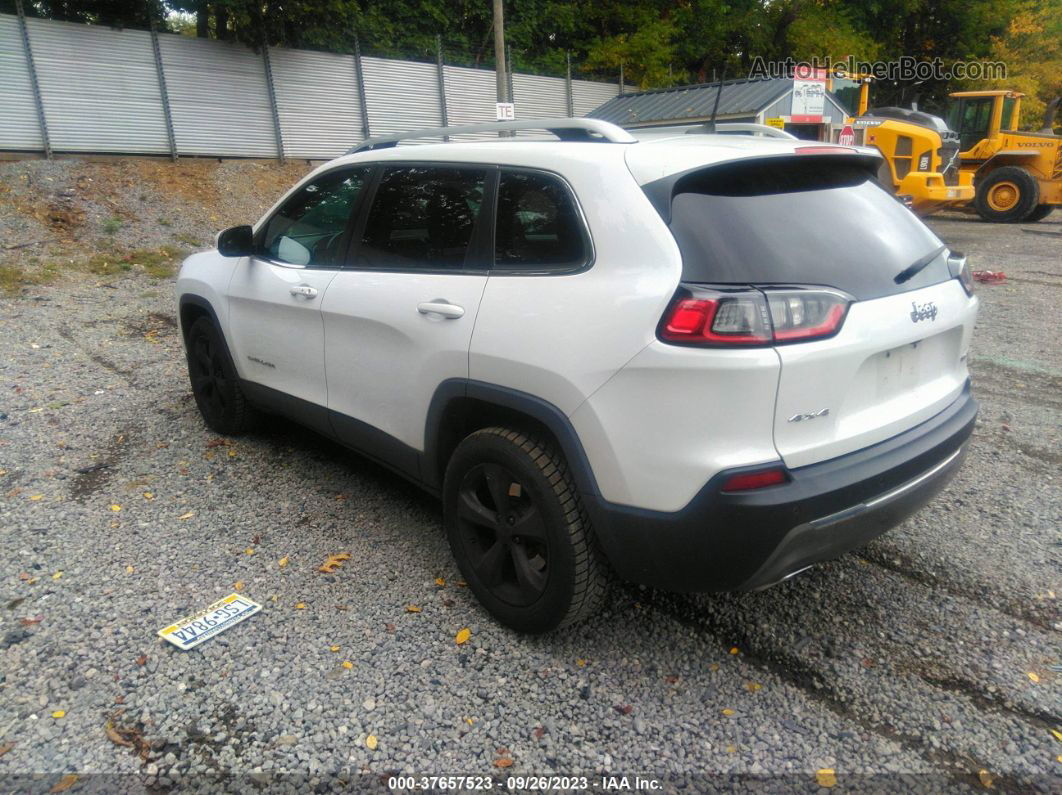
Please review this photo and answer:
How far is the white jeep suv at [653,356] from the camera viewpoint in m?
2.28

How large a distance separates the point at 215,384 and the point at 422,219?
2.27 metres

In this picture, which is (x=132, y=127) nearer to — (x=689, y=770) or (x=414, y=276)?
(x=414, y=276)

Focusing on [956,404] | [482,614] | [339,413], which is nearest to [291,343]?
[339,413]

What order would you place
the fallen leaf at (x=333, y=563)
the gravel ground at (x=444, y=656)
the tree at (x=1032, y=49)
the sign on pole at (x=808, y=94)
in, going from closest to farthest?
the gravel ground at (x=444, y=656) < the fallen leaf at (x=333, y=563) < the sign on pole at (x=808, y=94) < the tree at (x=1032, y=49)

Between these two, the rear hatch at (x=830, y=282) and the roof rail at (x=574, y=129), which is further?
the roof rail at (x=574, y=129)

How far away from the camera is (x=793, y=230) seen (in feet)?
8.21

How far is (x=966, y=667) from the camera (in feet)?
8.94

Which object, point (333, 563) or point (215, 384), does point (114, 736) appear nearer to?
point (333, 563)

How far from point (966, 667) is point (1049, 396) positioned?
3.64 meters

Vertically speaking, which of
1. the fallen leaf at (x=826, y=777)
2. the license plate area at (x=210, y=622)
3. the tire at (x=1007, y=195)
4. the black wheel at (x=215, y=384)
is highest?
the black wheel at (x=215, y=384)

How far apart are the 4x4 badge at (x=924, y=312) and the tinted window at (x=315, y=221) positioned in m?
2.42

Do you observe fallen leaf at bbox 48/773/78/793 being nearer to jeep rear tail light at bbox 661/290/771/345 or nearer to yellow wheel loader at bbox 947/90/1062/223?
jeep rear tail light at bbox 661/290/771/345

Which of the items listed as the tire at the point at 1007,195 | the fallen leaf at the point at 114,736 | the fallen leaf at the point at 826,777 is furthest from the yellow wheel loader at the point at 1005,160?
the fallen leaf at the point at 114,736

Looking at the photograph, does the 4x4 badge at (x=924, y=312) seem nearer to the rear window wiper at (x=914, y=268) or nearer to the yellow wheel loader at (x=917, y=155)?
the rear window wiper at (x=914, y=268)
